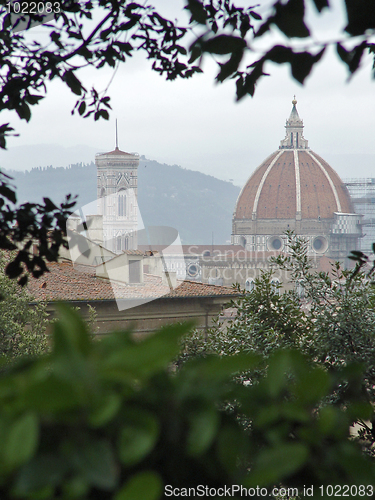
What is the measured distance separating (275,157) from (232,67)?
11377cm

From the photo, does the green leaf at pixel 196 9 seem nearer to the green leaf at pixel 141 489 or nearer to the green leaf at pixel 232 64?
the green leaf at pixel 232 64

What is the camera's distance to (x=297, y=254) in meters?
6.84

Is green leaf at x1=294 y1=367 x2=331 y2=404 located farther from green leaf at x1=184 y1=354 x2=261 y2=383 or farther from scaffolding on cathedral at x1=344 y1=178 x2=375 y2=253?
scaffolding on cathedral at x1=344 y1=178 x2=375 y2=253

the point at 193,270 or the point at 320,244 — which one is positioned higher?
the point at 320,244

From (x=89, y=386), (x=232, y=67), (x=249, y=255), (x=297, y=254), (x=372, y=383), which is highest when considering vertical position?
(x=232, y=67)

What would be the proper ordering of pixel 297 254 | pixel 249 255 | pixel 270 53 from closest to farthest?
pixel 270 53, pixel 297 254, pixel 249 255

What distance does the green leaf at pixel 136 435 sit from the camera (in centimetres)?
73

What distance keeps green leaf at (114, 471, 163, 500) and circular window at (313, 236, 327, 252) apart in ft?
351

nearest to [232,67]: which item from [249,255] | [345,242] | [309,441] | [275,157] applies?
[309,441]

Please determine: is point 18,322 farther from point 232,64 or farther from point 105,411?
point 105,411

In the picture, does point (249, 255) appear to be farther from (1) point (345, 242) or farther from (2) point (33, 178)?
(2) point (33, 178)

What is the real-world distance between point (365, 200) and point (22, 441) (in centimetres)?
10734

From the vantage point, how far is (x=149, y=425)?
760mm

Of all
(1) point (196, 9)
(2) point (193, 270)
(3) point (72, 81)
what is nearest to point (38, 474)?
(1) point (196, 9)
